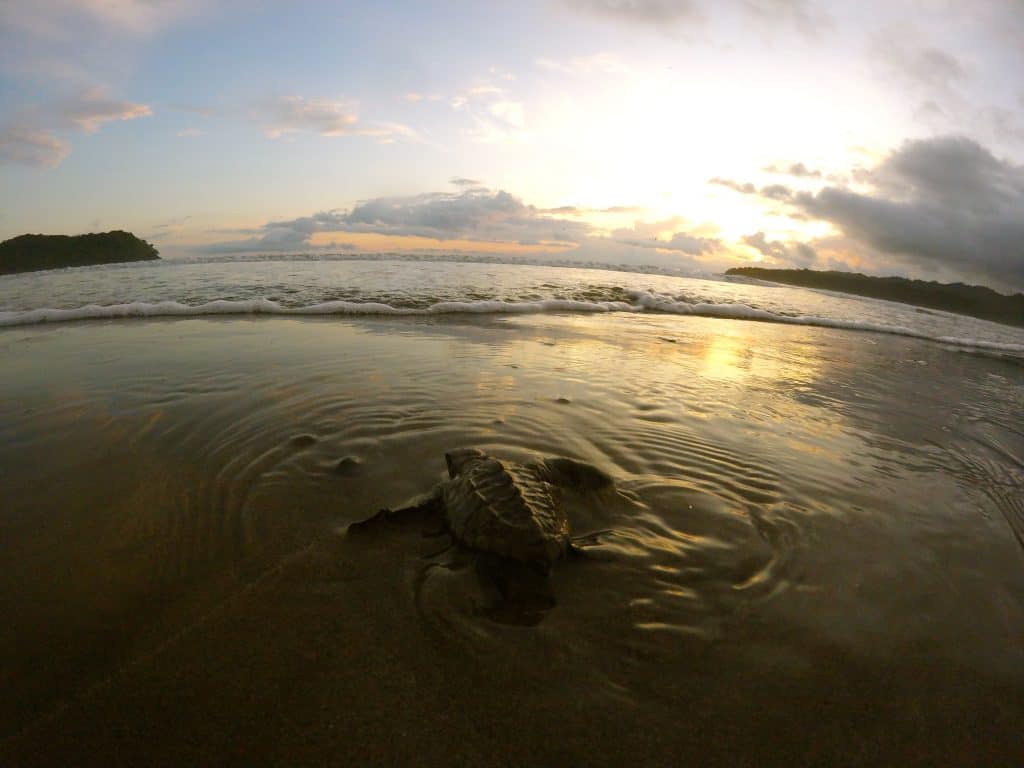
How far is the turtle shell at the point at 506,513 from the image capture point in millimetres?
2738

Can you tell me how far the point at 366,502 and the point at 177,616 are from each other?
128 cm

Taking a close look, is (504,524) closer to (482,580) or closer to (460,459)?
(482,580)

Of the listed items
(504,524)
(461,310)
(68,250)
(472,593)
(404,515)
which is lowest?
(472,593)

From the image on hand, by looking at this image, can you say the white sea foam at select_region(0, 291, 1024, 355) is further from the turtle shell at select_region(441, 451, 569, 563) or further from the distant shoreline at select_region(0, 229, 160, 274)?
the distant shoreline at select_region(0, 229, 160, 274)

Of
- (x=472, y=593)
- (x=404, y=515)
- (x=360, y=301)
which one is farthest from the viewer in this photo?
(x=360, y=301)

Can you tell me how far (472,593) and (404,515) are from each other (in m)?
0.89

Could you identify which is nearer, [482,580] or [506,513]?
[482,580]

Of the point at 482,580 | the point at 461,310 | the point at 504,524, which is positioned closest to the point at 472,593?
the point at 482,580

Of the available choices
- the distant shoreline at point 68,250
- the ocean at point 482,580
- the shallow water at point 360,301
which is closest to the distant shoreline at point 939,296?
the shallow water at point 360,301

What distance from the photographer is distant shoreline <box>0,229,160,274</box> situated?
117ft

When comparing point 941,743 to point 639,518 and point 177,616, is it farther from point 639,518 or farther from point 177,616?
point 177,616

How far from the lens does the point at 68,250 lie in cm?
3975

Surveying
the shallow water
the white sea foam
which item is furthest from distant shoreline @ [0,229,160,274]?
the white sea foam

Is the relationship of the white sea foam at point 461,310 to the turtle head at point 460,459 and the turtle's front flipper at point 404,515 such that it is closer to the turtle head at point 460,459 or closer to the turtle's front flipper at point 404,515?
the turtle head at point 460,459
